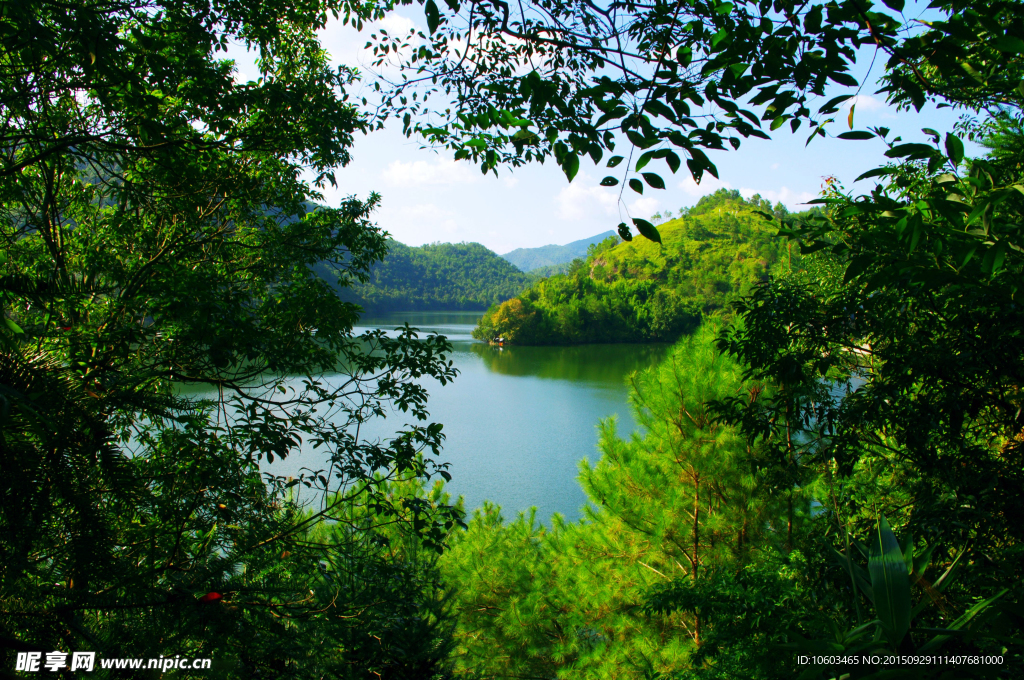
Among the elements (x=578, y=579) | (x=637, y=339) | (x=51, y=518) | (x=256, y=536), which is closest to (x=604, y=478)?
(x=578, y=579)

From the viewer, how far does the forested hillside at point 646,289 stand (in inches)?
1362

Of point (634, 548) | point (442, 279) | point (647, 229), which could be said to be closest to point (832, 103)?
point (647, 229)

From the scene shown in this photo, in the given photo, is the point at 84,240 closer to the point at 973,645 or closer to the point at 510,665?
the point at 973,645

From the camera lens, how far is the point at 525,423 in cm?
1427

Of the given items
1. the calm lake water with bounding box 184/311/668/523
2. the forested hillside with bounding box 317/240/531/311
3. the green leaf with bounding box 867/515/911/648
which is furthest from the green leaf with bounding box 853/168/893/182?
the forested hillside with bounding box 317/240/531/311

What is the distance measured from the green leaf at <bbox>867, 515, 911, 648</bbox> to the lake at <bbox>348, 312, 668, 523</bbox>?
2.76 m

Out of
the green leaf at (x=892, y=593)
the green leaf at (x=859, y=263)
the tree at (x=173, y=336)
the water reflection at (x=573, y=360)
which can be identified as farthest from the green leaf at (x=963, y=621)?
the water reflection at (x=573, y=360)

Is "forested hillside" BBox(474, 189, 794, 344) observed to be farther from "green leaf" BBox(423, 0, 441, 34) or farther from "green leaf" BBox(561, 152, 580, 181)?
"green leaf" BBox(561, 152, 580, 181)

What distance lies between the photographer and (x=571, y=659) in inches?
212

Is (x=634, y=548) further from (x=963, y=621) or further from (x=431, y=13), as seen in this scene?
(x=431, y=13)

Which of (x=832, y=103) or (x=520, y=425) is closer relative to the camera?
(x=832, y=103)

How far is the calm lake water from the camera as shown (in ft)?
31.1

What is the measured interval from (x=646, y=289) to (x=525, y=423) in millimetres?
32413

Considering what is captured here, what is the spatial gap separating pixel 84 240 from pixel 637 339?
35327mm
